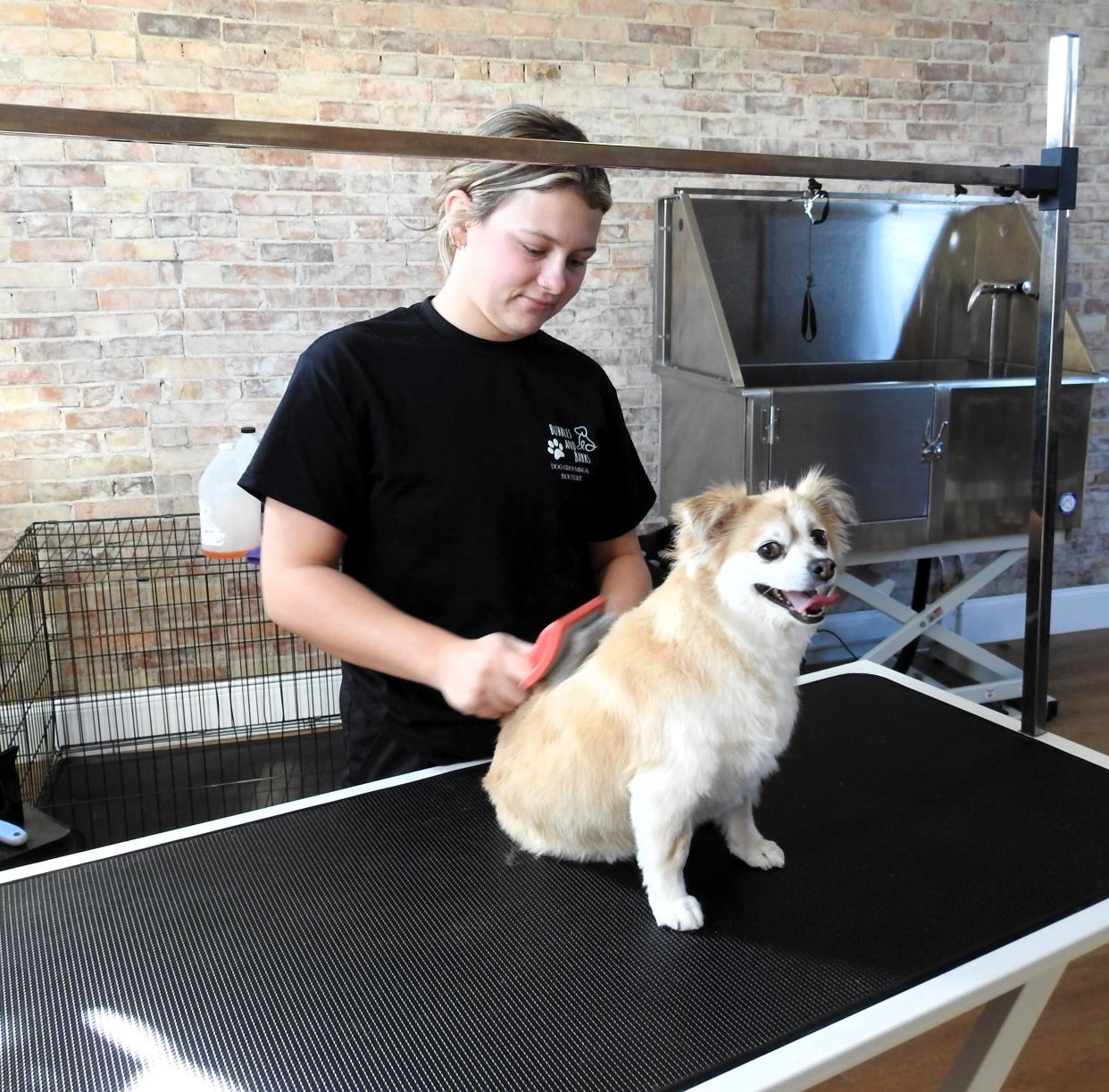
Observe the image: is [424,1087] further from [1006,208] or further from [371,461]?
[1006,208]

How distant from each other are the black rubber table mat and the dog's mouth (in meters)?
0.29

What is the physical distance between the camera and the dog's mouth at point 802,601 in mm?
969

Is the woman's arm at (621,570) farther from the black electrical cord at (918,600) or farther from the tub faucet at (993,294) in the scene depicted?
the tub faucet at (993,294)

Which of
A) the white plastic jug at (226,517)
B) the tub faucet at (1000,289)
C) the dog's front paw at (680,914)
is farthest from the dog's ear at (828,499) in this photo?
the tub faucet at (1000,289)

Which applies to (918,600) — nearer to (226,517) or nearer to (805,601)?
(226,517)

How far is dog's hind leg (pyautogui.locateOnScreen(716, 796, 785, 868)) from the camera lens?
1.09 m

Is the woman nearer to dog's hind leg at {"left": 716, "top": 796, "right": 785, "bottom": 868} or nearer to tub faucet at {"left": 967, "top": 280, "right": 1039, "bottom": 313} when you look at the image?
dog's hind leg at {"left": 716, "top": 796, "right": 785, "bottom": 868}

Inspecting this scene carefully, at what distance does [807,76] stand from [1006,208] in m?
0.79

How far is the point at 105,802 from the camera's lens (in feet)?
9.38

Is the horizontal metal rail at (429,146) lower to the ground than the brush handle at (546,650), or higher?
higher

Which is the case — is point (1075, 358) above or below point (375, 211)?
below

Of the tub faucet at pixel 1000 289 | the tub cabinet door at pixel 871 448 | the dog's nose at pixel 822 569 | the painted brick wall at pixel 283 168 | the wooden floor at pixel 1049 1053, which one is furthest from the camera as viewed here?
the tub faucet at pixel 1000 289

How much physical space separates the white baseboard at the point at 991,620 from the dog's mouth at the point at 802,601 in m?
2.83

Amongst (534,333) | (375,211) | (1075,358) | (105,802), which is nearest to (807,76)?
(1075,358)
